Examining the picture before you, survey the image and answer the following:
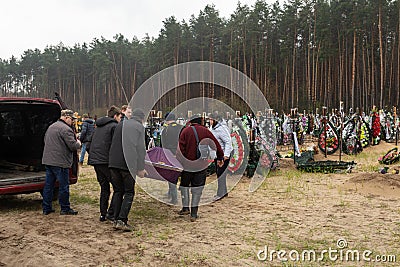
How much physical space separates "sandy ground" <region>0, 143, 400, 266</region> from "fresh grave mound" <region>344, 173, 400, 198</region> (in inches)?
0.7

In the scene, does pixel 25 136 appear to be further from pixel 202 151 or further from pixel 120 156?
pixel 202 151

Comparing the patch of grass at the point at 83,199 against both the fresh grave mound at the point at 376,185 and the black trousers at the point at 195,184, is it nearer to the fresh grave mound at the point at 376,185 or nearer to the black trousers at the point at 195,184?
the black trousers at the point at 195,184

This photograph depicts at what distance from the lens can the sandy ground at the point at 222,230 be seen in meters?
4.46

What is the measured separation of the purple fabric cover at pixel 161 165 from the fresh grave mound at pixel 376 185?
4.03 meters

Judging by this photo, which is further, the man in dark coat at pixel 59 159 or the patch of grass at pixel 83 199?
the patch of grass at pixel 83 199

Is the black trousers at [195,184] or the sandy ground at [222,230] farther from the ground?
the black trousers at [195,184]

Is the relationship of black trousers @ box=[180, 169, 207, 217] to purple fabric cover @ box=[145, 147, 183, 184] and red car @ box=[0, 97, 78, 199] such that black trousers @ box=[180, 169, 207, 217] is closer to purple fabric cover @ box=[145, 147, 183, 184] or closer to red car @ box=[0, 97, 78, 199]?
purple fabric cover @ box=[145, 147, 183, 184]

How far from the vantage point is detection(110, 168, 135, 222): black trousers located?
5.50 metres

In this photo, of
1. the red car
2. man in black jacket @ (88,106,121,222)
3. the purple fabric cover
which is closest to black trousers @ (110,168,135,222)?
man in black jacket @ (88,106,121,222)

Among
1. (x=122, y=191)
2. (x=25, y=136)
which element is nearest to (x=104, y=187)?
(x=122, y=191)

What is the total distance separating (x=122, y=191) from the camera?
18.7 feet

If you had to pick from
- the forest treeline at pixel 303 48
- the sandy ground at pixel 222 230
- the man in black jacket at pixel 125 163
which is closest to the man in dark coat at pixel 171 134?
the sandy ground at pixel 222 230

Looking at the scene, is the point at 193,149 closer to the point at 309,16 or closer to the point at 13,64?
the point at 309,16

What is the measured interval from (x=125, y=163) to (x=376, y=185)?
537 centimetres
